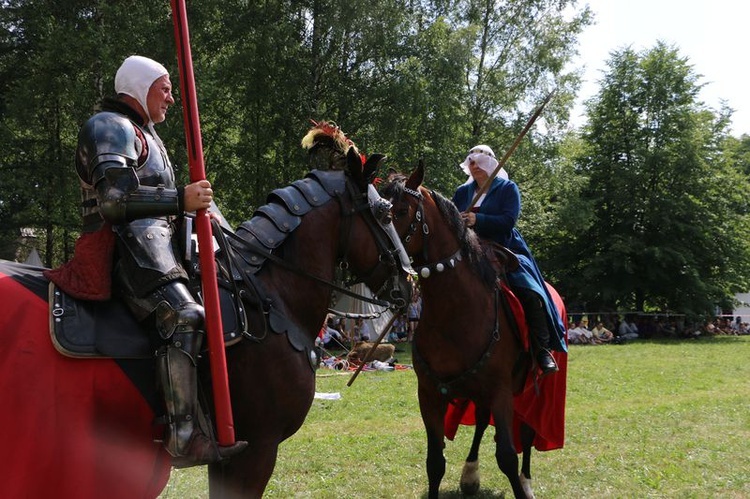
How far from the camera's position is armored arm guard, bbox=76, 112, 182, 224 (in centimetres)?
267

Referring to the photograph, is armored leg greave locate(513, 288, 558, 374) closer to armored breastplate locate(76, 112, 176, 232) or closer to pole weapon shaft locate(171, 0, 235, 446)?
pole weapon shaft locate(171, 0, 235, 446)

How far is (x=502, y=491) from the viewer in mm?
5961

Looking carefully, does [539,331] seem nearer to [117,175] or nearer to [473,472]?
[473,472]

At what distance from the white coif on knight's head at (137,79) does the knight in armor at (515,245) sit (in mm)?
3040

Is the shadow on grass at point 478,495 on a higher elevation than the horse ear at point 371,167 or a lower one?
lower

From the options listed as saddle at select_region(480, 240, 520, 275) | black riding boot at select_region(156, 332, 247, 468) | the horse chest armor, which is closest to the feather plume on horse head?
the horse chest armor

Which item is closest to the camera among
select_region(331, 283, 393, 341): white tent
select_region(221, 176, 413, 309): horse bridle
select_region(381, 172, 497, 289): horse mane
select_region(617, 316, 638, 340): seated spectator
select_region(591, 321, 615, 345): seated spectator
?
select_region(221, 176, 413, 309): horse bridle

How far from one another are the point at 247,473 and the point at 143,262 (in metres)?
1.16

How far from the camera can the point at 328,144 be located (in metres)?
3.97

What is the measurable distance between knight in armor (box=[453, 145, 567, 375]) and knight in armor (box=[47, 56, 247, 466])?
308 cm

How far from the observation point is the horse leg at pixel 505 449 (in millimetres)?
4820

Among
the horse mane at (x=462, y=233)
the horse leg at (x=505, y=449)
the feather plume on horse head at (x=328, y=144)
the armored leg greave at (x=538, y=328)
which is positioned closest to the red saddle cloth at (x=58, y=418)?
the feather plume on horse head at (x=328, y=144)

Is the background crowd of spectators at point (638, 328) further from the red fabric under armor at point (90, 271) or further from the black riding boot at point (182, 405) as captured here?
the red fabric under armor at point (90, 271)

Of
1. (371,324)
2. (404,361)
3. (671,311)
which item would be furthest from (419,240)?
(671,311)
